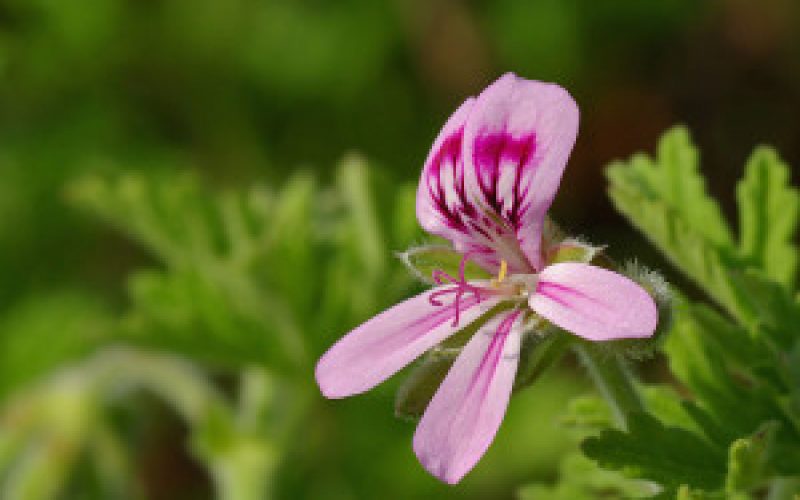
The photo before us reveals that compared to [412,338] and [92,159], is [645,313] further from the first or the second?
[92,159]

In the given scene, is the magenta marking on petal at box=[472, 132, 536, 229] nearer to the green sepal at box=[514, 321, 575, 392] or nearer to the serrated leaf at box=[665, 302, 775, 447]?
the green sepal at box=[514, 321, 575, 392]

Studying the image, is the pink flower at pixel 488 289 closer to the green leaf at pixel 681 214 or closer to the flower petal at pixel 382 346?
the flower petal at pixel 382 346

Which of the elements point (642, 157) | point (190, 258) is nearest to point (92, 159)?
point (190, 258)

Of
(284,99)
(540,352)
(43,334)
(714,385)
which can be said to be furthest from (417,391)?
(284,99)

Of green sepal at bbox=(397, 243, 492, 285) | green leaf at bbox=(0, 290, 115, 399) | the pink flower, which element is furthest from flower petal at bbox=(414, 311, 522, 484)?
green leaf at bbox=(0, 290, 115, 399)

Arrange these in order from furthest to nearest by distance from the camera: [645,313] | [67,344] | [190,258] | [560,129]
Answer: [67,344] < [190,258] < [560,129] < [645,313]
